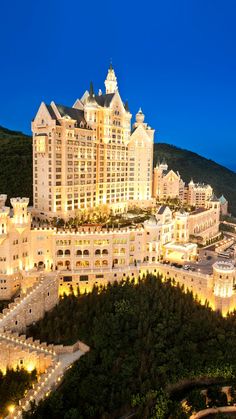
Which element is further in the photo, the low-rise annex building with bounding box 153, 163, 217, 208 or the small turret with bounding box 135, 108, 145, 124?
the low-rise annex building with bounding box 153, 163, 217, 208

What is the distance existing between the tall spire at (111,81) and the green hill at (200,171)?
3116 inches

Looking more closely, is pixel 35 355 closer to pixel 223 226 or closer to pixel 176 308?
pixel 176 308

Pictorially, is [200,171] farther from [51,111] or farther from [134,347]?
[134,347]

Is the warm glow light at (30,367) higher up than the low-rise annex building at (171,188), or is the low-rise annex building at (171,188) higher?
the low-rise annex building at (171,188)

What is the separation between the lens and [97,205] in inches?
2899

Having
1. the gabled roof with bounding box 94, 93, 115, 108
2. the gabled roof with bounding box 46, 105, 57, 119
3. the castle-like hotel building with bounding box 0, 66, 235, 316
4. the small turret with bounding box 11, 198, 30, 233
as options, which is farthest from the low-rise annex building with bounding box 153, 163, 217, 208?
the small turret with bounding box 11, 198, 30, 233

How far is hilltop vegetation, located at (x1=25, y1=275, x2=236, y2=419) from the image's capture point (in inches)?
1476

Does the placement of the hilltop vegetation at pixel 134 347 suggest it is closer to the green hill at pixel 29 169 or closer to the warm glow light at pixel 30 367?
the warm glow light at pixel 30 367

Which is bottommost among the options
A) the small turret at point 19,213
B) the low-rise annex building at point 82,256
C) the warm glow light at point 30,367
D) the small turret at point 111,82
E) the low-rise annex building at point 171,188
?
the warm glow light at point 30,367

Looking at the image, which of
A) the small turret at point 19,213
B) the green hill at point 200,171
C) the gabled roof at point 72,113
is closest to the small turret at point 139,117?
the gabled roof at point 72,113

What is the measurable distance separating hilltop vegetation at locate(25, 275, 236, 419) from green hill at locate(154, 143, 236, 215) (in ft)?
361

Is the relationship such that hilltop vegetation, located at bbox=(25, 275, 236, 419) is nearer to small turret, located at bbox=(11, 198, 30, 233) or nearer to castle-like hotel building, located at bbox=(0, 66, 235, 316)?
castle-like hotel building, located at bbox=(0, 66, 235, 316)

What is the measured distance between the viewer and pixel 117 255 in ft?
188

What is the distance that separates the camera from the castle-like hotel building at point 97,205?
52.1 m
